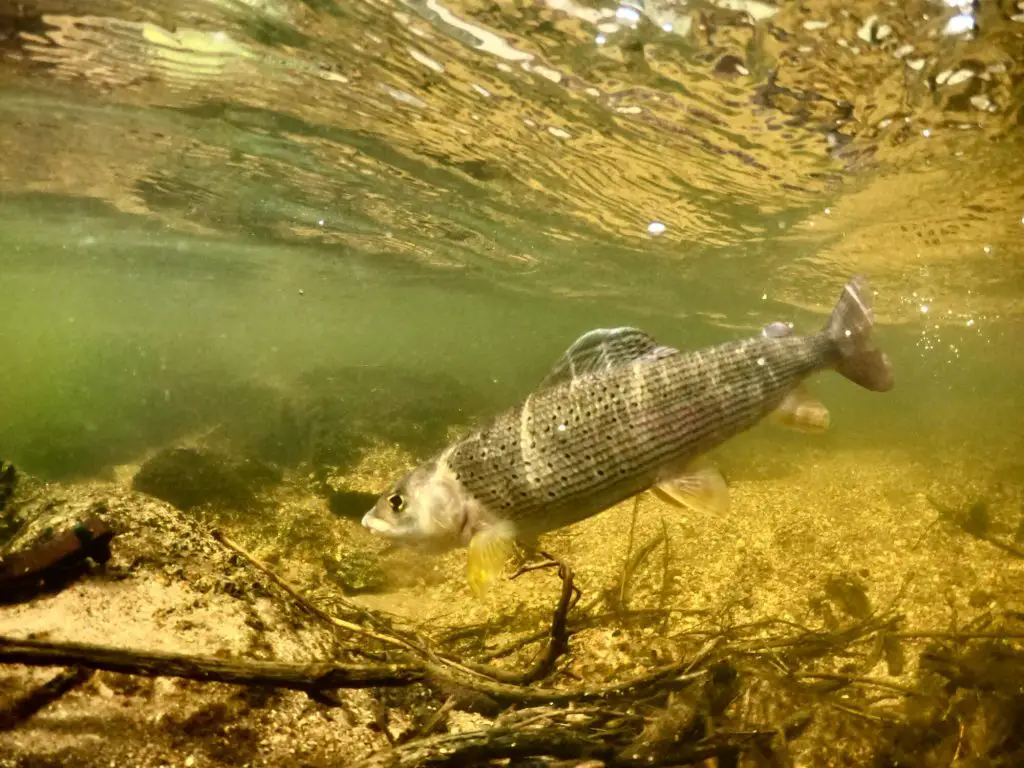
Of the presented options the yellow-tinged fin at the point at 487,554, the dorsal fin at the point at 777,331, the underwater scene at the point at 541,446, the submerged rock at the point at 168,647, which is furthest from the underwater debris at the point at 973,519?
the submerged rock at the point at 168,647

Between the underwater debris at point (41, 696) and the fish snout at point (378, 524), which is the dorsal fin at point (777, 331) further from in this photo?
the underwater debris at point (41, 696)

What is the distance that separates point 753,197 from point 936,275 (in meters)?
12.0

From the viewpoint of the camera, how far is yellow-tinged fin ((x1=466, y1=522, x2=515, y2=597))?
12.1ft

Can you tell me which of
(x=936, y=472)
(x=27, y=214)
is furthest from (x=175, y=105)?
(x=936, y=472)

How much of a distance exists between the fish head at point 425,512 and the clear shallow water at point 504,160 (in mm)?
6187

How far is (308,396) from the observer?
19109mm

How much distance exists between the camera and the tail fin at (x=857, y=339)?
438 cm

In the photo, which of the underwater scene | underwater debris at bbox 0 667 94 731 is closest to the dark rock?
the underwater scene

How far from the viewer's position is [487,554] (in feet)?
12.3

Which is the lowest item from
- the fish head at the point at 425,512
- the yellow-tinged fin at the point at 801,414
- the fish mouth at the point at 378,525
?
the fish mouth at the point at 378,525

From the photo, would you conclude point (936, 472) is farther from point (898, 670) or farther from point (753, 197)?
point (898, 670)

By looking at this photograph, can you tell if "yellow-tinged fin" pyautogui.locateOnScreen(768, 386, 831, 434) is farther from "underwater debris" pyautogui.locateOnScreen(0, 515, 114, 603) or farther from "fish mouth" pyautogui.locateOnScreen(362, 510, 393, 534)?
"underwater debris" pyautogui.locateOnScreen(0, 515, 114, 603)

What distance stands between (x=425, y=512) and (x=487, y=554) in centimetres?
50

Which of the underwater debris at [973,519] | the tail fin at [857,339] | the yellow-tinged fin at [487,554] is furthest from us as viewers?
the underwater debris at [973,519]
